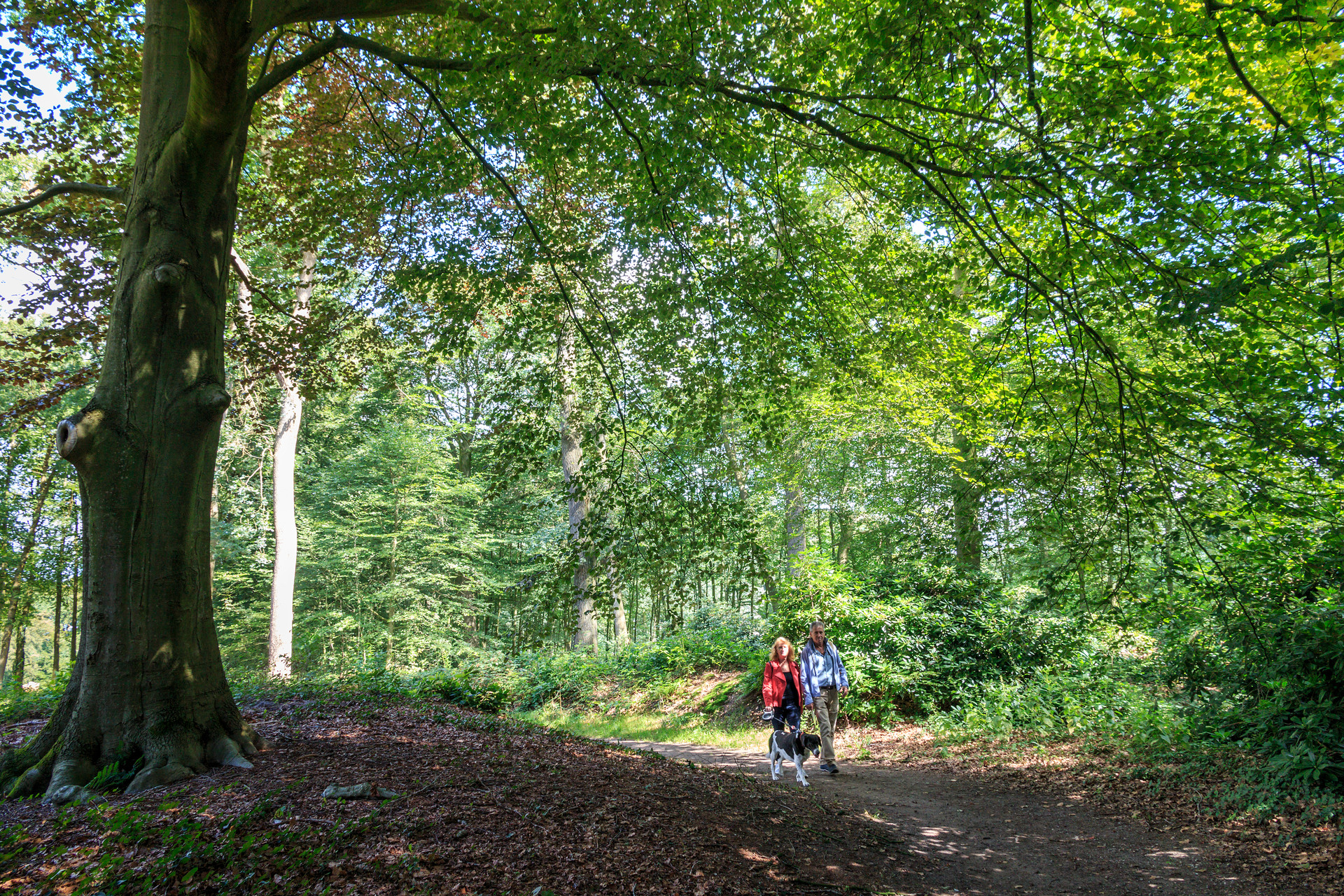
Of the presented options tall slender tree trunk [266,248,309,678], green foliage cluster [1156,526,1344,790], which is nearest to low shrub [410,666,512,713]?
tall slender tree trunk [266,248,309,678]

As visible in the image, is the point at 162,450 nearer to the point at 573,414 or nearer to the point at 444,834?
the point at 573,414

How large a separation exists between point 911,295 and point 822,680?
4.94 meters

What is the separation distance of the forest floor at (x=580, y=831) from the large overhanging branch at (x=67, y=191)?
5.27 metres

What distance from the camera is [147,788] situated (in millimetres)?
4512

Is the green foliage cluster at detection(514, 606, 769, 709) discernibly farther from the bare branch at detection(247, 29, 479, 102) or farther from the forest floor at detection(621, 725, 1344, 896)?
the bare branch at detection(247, 29, 479, 102)

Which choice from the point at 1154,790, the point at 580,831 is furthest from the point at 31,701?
the point at 1154,790

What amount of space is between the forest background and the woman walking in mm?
1300

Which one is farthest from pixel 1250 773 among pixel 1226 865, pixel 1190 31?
pixel 1190 31

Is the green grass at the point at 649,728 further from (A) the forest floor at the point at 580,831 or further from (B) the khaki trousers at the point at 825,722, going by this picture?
(A) the forest floor at the point at 580,831

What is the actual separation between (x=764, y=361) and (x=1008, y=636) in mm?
7851

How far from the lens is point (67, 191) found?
6641 millimetres

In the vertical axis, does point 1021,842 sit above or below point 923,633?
below

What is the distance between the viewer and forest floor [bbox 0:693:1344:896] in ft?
11.2

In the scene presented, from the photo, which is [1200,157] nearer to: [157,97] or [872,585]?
[157,97]
